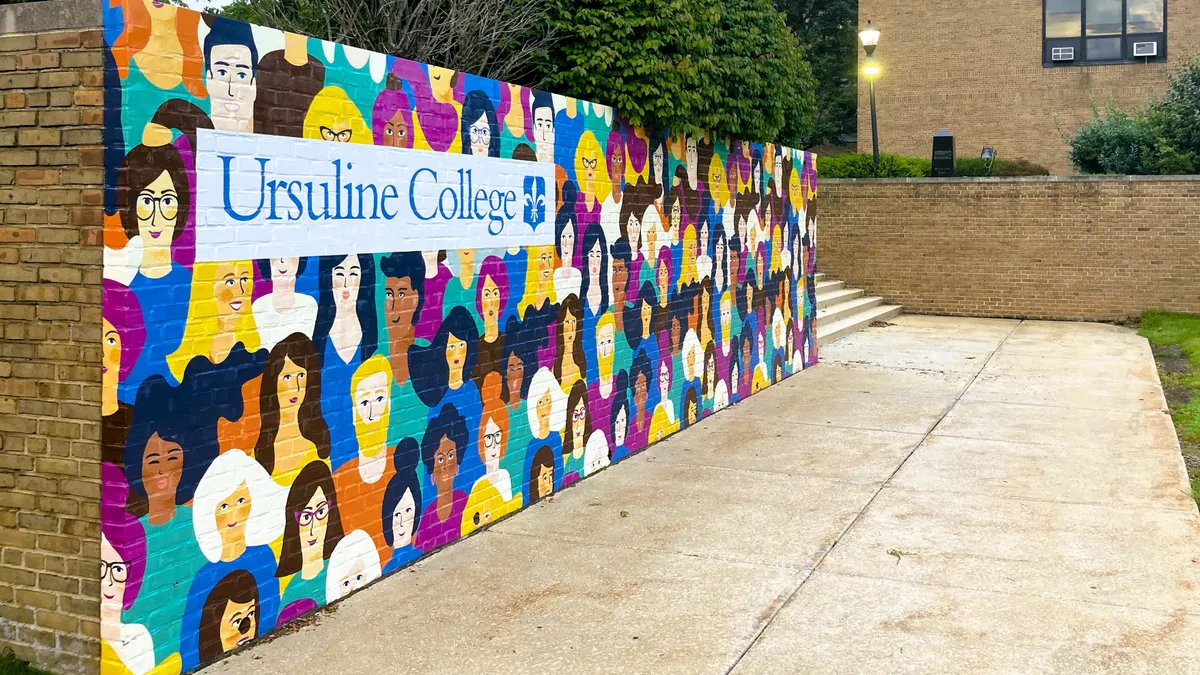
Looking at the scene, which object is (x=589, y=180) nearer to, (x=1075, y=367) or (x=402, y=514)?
(x=402, y=514)

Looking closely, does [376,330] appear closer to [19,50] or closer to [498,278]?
[498,278]

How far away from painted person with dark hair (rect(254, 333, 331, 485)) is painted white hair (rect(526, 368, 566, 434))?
1929 millimetres

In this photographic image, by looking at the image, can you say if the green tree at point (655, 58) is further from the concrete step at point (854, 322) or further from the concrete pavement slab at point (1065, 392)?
the concrete step at point (854, 322)

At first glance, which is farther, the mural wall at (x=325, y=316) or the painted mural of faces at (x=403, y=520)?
the painted mural of faces at (x=403, y=520)

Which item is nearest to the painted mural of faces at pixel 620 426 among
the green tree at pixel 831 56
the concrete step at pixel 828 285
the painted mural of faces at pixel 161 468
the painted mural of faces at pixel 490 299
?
the painted mural of faces at pixel 490 299

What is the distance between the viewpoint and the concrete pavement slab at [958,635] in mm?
4270

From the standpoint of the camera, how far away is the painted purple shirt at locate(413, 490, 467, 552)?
5613 mm

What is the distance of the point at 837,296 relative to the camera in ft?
58.4

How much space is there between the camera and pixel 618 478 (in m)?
7.38

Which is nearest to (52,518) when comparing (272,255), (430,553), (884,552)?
(272,255)

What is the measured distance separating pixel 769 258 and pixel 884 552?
5.88 meters

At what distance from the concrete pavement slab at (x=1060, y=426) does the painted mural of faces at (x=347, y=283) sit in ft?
18.3

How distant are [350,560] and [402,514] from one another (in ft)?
1.47

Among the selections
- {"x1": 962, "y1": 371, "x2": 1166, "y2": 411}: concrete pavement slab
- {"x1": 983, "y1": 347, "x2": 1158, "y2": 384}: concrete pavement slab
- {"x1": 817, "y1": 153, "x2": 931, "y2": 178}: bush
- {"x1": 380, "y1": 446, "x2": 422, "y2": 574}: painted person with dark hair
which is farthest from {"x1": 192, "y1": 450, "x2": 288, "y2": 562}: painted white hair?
{"x1": 817, "y1": 153, "x2": 931, "y2": 178}: bush
